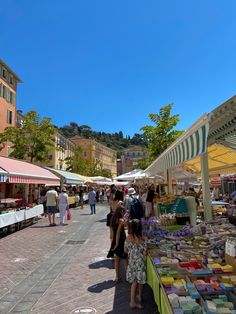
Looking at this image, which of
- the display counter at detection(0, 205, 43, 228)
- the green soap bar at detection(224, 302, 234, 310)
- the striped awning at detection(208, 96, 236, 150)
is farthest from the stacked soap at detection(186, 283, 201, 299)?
the display counter at detection(0, 205, 43, 228)

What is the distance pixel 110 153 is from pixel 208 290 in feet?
426

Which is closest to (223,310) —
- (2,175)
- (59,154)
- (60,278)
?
(60,278)

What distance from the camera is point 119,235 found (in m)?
6.06

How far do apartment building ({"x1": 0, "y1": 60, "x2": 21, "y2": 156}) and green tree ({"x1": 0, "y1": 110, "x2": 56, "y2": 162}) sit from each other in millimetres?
6356

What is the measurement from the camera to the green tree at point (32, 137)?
91.8 feet

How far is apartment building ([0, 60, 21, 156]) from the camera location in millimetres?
35719

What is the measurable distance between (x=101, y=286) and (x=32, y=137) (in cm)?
2362

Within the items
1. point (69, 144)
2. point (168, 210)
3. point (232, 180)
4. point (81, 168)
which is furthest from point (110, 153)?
point (168, 210)

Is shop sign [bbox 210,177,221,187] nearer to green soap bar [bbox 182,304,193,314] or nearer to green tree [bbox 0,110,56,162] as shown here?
green tree [bbox 0,110,56,162]

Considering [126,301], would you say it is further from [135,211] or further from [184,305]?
[135,211]

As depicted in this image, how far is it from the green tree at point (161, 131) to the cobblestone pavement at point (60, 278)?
11.7 meters

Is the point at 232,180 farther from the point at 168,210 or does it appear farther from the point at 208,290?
the point at 208,290

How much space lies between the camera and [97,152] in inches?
4402

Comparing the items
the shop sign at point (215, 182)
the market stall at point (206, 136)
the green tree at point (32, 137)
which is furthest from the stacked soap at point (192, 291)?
the shop sign at point (215, 182)
